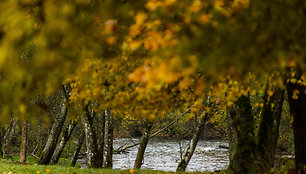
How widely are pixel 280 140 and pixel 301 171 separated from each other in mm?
11756

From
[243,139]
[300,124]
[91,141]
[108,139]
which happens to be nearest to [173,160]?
[108,139]

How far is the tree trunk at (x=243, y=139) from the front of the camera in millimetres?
7895

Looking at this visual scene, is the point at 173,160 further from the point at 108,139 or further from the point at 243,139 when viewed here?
the point at 243,139

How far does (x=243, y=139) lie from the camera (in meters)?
8.08

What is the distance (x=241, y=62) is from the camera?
3006 millimetres

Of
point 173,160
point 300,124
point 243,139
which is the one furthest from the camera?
point 173,160

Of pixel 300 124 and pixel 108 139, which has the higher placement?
pixel 300 124

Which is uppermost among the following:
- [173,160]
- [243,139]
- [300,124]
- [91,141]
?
[300,124]

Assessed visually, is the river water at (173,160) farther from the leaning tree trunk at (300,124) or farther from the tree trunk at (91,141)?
the leaning tree trunk at (300,124)

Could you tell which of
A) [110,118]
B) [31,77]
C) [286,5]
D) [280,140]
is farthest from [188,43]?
[280,140]

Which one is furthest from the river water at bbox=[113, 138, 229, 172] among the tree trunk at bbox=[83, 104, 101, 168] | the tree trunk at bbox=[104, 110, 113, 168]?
the tree trunk at bbox=[83, 104, 101, 168]

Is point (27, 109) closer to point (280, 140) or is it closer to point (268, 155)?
point (268, 155)

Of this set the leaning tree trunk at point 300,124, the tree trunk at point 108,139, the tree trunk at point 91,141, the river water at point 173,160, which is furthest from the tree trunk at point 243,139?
the river water at point 173,160

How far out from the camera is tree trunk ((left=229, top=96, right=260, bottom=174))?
789 cm
